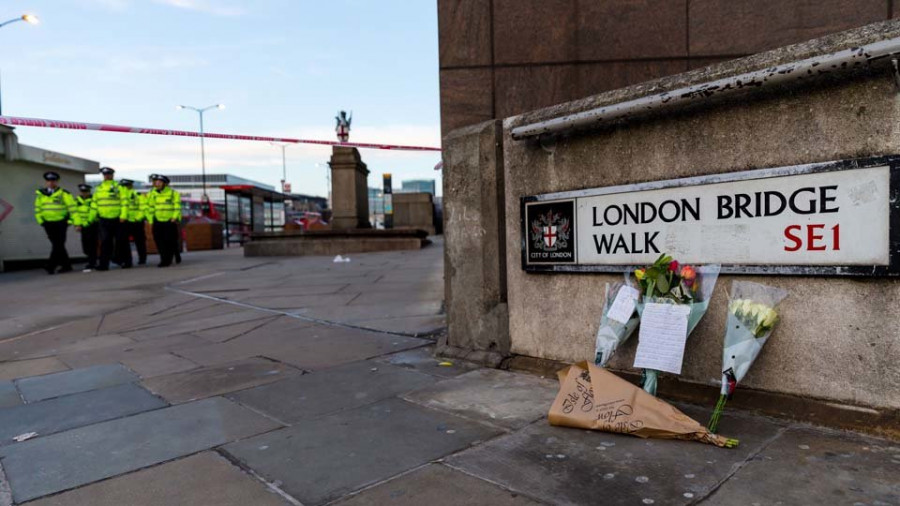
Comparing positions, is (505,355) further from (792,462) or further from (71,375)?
(71,375)

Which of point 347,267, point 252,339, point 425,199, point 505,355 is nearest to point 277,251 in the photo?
point 347,267

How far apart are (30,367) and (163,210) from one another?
29.5ft

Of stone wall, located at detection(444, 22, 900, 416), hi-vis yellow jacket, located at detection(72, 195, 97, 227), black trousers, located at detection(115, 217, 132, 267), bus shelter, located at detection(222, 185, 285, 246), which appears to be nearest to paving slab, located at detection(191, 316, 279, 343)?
stone wall, located at detection(444, 22, 900, 416)

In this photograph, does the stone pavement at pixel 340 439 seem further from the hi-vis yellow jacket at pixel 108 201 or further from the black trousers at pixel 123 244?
the black trousers at pixel 123 244

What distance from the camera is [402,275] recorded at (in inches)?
387

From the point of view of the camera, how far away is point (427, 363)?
4.16m

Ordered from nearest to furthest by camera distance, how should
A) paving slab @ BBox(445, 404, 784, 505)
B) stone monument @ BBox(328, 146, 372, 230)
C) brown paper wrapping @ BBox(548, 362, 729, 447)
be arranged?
1. paving slab @ BBox(445, 404, 784, 505)
2. brown paper wrapping @ BBox(548, 362, 729, 447)
3. stone monument @ BBox(328, 146, 372, 230)

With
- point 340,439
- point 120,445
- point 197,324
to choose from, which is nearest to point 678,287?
point 340,439

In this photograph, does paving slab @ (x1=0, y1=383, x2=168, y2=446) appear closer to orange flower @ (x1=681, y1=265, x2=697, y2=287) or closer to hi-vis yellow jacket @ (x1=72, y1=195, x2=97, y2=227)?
orange flower @ (x1=681, y1=265, x2=697, y2=287)

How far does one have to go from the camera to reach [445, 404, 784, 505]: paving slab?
6.77 feet

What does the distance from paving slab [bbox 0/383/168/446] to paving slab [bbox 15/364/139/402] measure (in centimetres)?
15

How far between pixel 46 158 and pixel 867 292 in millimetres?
18082

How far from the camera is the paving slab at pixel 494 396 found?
2979 mm

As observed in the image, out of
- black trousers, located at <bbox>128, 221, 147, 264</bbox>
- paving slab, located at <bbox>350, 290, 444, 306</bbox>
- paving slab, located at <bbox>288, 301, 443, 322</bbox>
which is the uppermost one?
black trousers, located at <bbox>128, 221, 147, 264</bbox>
